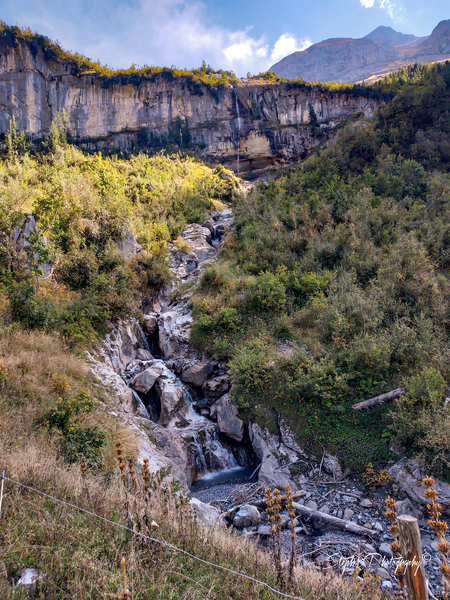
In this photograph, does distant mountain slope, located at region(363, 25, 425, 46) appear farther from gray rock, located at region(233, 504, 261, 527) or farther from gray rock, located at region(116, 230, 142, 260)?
gray rock, located at region(233, 504, 261, 527)

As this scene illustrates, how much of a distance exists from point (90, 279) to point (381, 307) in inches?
432

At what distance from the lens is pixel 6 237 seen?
9.91 m

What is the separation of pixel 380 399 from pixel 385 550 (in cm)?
335

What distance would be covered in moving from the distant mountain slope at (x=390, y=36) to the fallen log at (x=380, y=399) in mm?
155986

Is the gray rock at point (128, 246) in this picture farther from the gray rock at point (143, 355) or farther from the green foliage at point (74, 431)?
the green foliage at point (74, 431)

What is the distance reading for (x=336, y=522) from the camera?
541 cm

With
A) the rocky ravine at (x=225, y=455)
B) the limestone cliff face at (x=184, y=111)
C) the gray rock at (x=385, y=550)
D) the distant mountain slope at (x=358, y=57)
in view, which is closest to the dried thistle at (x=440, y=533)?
the rocky ravine at (x=225, y=455)

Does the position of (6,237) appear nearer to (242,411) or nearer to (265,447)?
(242,411)

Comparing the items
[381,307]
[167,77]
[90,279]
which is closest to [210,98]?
[167,77]

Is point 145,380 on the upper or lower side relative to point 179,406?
upper

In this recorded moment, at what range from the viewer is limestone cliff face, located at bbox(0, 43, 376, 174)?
105ft

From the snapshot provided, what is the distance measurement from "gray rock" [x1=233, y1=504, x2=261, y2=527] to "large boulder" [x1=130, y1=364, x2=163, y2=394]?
517cm

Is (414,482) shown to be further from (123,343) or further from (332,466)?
(123,343)

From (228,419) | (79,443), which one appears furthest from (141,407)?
(79,443)
